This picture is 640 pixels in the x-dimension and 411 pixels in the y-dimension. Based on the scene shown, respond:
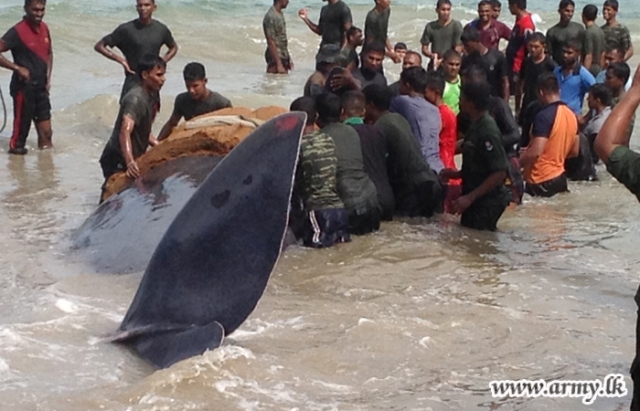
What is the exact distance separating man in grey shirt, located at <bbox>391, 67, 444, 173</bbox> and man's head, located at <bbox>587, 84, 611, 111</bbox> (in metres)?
2.18

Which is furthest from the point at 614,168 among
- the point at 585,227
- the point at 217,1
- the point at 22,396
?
the point at 217,1

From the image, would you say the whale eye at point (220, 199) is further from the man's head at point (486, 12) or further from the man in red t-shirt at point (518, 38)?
the man's head at point (486, 12)

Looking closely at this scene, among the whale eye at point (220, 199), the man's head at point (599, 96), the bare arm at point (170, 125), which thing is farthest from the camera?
the man's head at point (599, 96)

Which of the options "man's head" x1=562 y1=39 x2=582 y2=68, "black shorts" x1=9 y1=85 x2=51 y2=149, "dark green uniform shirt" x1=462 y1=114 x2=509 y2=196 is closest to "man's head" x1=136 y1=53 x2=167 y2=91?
"dark green uniform shirt" x1=462 y1=114 x2=509 y2=196

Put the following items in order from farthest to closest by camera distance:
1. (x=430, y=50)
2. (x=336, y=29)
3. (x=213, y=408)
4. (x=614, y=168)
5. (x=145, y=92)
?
(x=336, y=29)
(x=430, y=50)
(x=145, y=92)
(x=213, y=408)
(x=614, y=168)

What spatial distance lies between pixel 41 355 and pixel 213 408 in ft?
3.61

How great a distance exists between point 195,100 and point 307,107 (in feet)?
4.27

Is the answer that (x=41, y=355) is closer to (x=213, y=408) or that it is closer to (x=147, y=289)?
(x=147, y=289)

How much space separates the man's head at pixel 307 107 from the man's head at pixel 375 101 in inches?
30.5

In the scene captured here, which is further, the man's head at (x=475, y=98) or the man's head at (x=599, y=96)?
the man's head at (x=599, y=96)

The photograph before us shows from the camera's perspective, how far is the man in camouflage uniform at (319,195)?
726 centimetres

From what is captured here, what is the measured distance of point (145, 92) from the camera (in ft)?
26.5

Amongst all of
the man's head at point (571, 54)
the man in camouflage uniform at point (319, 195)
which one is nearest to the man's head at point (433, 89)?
the man in camouflage uniform at point (319, 195)

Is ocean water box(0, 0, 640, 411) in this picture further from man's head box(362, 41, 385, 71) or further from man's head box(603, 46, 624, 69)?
man's head box(603, 46, 624, 69)
